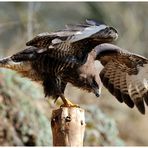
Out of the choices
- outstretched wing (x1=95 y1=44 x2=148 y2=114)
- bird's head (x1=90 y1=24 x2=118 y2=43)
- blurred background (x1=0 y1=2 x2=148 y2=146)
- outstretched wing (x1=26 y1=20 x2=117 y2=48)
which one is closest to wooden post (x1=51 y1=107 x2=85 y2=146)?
outstretched wing (x1=26 y1=20 x2=117 y2=48)

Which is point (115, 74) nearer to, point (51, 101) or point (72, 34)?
point (72, 34)

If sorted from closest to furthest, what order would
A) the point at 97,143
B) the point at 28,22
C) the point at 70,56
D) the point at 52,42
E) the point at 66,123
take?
1. the point at 66,123
2. the point at 52,42
3. the point at 70,56
4. the point at 97,143
5. the point at 28,22

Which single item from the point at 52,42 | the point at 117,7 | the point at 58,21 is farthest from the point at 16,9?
the point at 52,42

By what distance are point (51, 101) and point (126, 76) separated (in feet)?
5.63

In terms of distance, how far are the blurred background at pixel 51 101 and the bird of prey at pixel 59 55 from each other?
0.67 m

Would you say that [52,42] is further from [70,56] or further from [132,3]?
[132,3]

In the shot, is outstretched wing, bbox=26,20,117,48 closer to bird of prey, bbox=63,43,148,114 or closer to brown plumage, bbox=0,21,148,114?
brown plumage, bbox=0,21,148,114

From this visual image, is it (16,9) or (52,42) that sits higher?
(16,9)

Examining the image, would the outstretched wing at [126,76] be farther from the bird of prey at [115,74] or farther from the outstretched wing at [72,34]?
the outstretched wing at [72,34]

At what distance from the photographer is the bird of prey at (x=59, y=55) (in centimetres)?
464

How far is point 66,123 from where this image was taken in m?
4.38

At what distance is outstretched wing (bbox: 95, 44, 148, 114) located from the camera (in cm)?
534

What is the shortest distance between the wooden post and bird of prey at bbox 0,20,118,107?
12.2 inches

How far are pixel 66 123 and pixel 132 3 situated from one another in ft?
24.7
